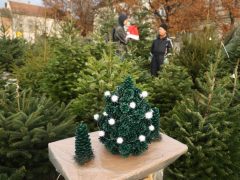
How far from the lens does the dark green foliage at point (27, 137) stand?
3.44 m

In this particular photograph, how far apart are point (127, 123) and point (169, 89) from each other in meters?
3.05

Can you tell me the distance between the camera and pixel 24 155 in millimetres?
3461

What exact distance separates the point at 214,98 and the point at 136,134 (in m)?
1.70

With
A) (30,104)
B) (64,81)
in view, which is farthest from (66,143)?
(64,81)

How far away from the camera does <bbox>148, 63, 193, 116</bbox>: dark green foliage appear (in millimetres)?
5566

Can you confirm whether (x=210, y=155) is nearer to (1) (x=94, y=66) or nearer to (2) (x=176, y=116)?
(2) (x=176, y=116)

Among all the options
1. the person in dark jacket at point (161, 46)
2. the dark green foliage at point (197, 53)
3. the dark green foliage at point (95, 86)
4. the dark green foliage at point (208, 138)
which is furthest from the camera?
the person in dark jacket at point (161, 46)

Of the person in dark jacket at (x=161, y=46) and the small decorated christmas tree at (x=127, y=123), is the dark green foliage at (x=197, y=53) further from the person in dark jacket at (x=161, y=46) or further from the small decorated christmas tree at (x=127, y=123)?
the small decorated christmas tree at (x=127, y=123)

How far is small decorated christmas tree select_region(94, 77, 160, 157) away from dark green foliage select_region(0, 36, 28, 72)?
327 inches

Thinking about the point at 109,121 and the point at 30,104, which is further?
the point at 30,104

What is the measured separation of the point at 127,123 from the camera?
2.68 meters

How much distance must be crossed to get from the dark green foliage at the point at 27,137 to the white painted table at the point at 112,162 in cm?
62

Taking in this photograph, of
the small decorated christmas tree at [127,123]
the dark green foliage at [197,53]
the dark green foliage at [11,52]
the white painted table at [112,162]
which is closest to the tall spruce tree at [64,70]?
the dark green foliage at [197,53]

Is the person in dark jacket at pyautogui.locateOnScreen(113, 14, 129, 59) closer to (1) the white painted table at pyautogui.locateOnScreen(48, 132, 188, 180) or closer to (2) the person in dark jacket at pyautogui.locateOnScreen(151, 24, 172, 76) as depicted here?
(2) the person in dark jacket at pyautogui.locateOnScreen(151, 24, 172, 76)
